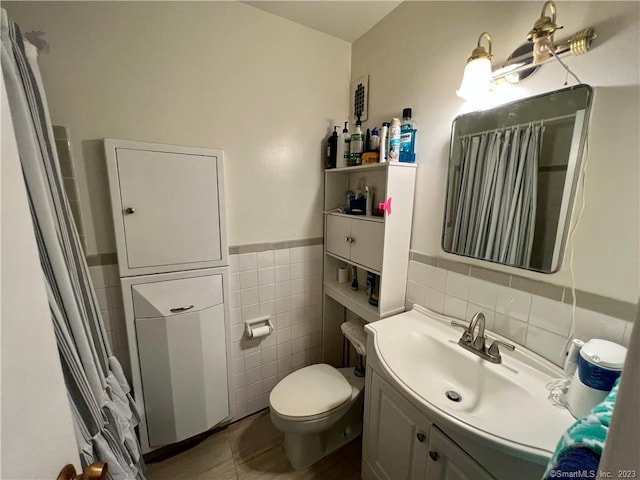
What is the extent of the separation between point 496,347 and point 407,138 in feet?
3.28

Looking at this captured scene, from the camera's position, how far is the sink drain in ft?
3.23

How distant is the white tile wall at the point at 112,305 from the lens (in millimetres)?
1199

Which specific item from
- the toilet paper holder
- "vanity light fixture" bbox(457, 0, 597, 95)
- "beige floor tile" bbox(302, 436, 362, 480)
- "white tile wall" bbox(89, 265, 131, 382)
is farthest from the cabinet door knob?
"vanity light fixture" bbox(457, 0, 597, 95)

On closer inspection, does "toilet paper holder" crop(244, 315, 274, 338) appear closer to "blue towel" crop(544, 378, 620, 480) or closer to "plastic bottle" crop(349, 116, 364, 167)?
"plastic bottle" crop(349, 116, 364, 167)

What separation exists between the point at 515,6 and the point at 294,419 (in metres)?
1.93

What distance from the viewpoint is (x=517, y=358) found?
97 centimetres

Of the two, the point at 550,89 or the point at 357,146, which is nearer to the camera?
the point at 550,89

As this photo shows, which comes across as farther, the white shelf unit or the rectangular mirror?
the white shelf unit

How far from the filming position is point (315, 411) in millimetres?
1277

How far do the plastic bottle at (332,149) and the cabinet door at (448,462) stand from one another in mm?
1396

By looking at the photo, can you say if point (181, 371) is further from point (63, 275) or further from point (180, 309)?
point (63, 275)

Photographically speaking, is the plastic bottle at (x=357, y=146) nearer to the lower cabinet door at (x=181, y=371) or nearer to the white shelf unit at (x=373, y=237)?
the white shelf unit at (x=373, y=237)

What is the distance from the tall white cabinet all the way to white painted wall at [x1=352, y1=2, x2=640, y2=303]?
3.52ft

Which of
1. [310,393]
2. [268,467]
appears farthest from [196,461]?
[310,393]
